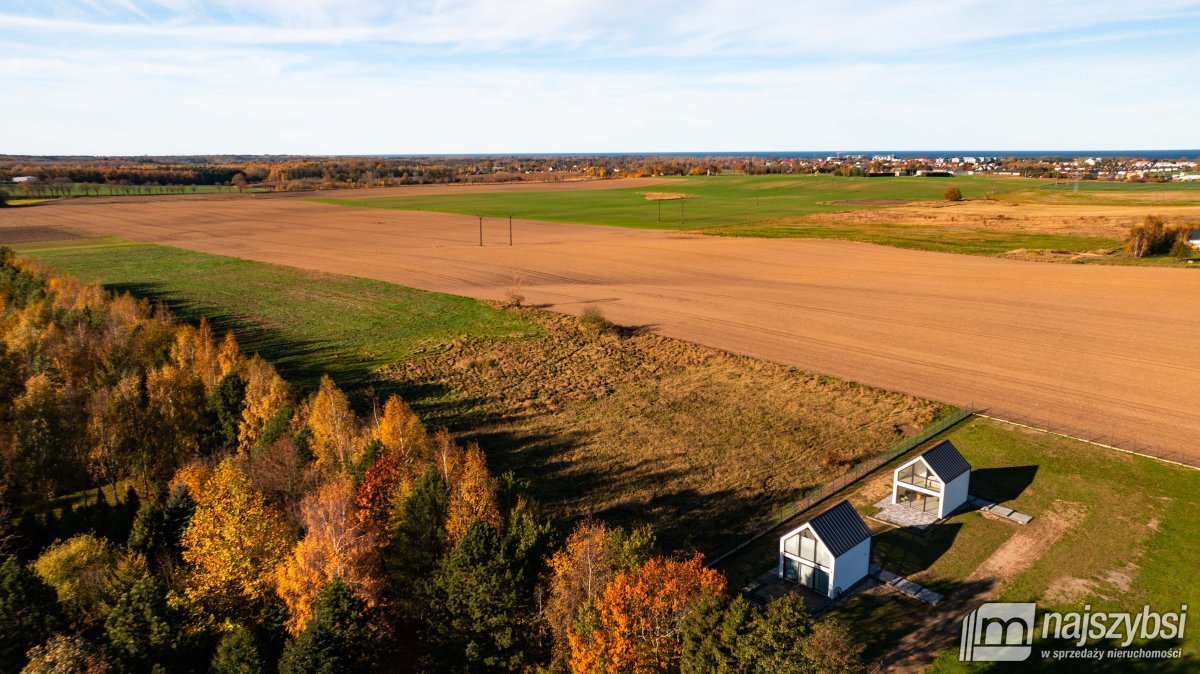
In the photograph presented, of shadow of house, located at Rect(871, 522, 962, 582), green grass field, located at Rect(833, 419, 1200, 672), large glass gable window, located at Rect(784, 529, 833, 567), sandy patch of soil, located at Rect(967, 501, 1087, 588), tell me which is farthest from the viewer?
shadow of house, located at Rect(871, 522, 962, 582)

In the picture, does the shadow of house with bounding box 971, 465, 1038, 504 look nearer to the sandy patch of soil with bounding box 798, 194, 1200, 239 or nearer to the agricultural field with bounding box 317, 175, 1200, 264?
the agricultural field with bounding box 317, 175, 1200, 264

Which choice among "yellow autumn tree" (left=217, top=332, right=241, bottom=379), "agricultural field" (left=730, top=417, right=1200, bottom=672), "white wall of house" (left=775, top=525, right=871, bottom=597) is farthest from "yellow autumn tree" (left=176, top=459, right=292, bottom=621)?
"white wall of house" (left=775, top=525, right=871, bottom=597)

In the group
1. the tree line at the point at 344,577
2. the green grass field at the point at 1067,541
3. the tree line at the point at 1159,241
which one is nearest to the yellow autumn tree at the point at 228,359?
the tree line at the point at 344,577

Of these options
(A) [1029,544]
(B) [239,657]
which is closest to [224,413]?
(B) [239,657]

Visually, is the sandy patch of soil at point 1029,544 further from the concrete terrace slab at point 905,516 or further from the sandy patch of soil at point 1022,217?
the sandy patch of soil at point 1022,217

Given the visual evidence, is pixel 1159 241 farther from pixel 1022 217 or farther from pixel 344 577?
pixel 344 577
